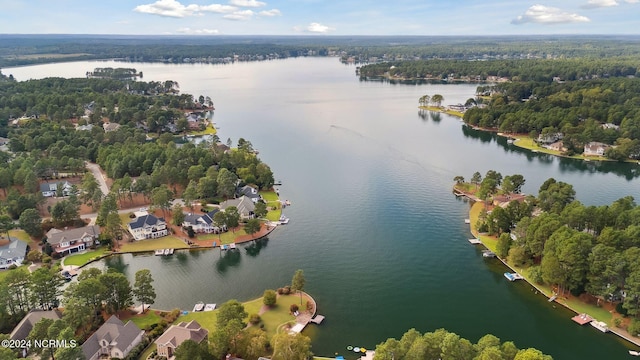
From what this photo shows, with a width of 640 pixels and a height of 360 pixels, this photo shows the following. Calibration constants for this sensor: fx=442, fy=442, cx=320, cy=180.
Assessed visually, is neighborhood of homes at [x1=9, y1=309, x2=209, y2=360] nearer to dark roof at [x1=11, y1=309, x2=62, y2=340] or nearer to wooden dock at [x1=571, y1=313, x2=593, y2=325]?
dark roof at [x1=11, y1=309, x2=62, y2=340]

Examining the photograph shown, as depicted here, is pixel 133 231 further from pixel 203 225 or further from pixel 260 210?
pixel 260 210

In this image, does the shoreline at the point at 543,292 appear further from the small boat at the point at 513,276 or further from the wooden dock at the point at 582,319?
the wooden dock at the point at 582,319

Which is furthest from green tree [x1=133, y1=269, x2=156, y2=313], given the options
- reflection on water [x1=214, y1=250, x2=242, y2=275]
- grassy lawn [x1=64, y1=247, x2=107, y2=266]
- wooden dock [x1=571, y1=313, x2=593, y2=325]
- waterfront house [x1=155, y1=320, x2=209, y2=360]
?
wooden dock [x1=571, y1=313, x2=593, y2=325]

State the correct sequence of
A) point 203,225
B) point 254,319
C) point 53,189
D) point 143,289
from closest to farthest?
point 254,319
point 143,289
point 203,225
point 53,189

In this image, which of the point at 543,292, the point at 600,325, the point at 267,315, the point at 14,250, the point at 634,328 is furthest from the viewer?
the point at 14,250

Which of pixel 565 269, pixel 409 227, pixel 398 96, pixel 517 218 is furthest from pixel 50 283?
pixel 398 96

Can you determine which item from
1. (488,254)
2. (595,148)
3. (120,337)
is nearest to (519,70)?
(595,148)

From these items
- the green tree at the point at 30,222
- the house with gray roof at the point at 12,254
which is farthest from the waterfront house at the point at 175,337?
the green tree at the point at 30,222
